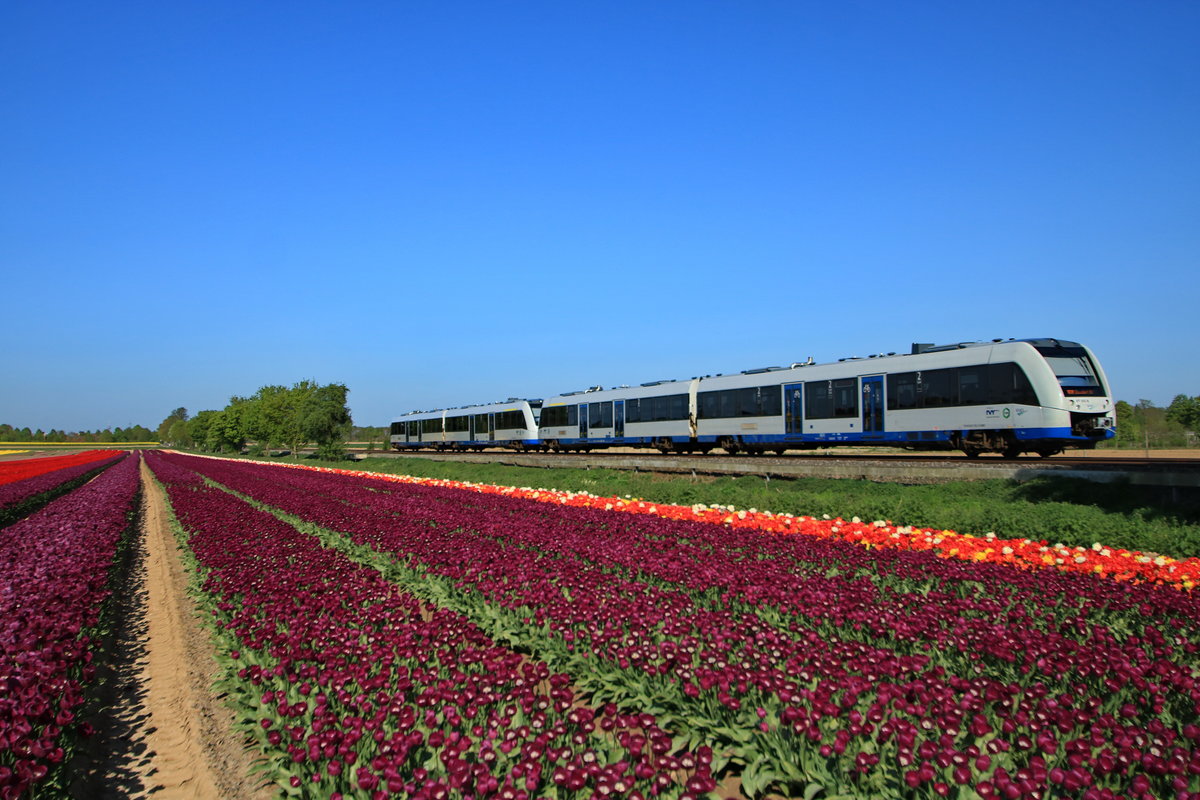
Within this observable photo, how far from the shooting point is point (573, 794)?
3436 mm

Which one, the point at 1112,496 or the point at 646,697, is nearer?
the point at 646,697

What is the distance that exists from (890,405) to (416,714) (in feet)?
65.6

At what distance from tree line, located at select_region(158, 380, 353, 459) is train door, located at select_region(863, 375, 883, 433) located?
4348cm

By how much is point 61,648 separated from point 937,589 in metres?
7.87

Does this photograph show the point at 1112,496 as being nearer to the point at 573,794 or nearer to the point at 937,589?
the point at 937,589

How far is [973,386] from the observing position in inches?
752

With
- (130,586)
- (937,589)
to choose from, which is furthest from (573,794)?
(130,586)

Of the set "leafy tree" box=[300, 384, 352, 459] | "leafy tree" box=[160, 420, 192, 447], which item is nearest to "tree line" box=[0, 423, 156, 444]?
"leafy tree" box=[160, 420, 192, 447]

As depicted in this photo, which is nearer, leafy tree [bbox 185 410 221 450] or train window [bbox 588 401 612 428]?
train window [bbox 588 401 612 428]

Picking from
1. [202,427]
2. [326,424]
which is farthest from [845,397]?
[202,427]

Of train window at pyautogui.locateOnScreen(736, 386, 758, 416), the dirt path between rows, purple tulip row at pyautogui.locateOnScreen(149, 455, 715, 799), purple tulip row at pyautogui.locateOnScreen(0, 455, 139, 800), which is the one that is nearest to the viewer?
purple tulip row at pyautogui.locateOnScreen(149, 455, 715, 799)

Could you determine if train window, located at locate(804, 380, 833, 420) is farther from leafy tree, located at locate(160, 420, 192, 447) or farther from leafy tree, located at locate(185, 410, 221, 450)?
leafy tree, located at locate(160, 420, 192, 447)

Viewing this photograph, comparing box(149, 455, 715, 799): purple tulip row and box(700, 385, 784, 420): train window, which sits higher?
box(700, 385, 784, 420): train window

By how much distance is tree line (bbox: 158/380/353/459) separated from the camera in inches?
2175
